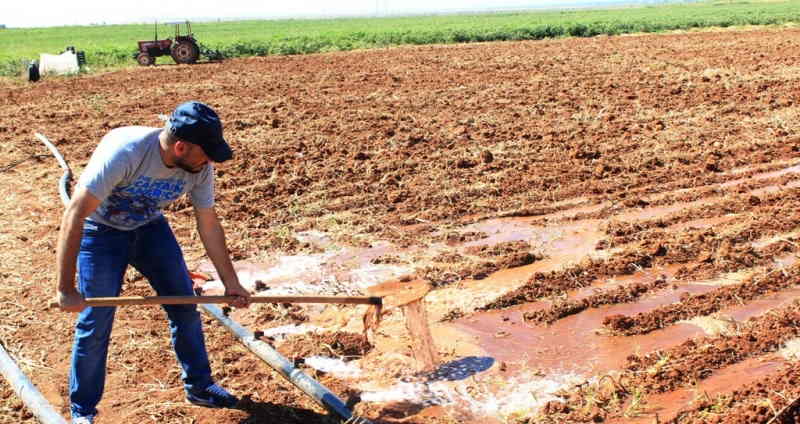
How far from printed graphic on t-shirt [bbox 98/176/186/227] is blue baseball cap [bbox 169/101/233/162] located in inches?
14.0

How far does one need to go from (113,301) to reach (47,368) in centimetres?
165

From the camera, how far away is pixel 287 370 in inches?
170

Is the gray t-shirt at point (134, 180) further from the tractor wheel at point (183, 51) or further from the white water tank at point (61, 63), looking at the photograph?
the tractor wheel at point (183, 51)

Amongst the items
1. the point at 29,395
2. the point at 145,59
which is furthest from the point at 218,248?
the point at 145,59

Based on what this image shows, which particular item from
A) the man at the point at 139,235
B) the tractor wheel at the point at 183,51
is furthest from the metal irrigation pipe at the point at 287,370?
A: the tractor wheel at the point at 183,51

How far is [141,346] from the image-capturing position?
4977mm

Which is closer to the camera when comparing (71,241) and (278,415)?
(71,241)

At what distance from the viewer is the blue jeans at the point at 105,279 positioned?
11.9ft

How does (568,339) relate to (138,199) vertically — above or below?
below

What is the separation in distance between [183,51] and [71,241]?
70.2 ft

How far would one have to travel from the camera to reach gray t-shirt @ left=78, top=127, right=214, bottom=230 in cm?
329

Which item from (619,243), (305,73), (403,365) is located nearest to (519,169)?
(619,243)

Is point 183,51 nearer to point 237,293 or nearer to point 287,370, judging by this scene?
point 287,370

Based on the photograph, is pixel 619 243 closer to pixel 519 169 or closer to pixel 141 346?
pixel 519 169
